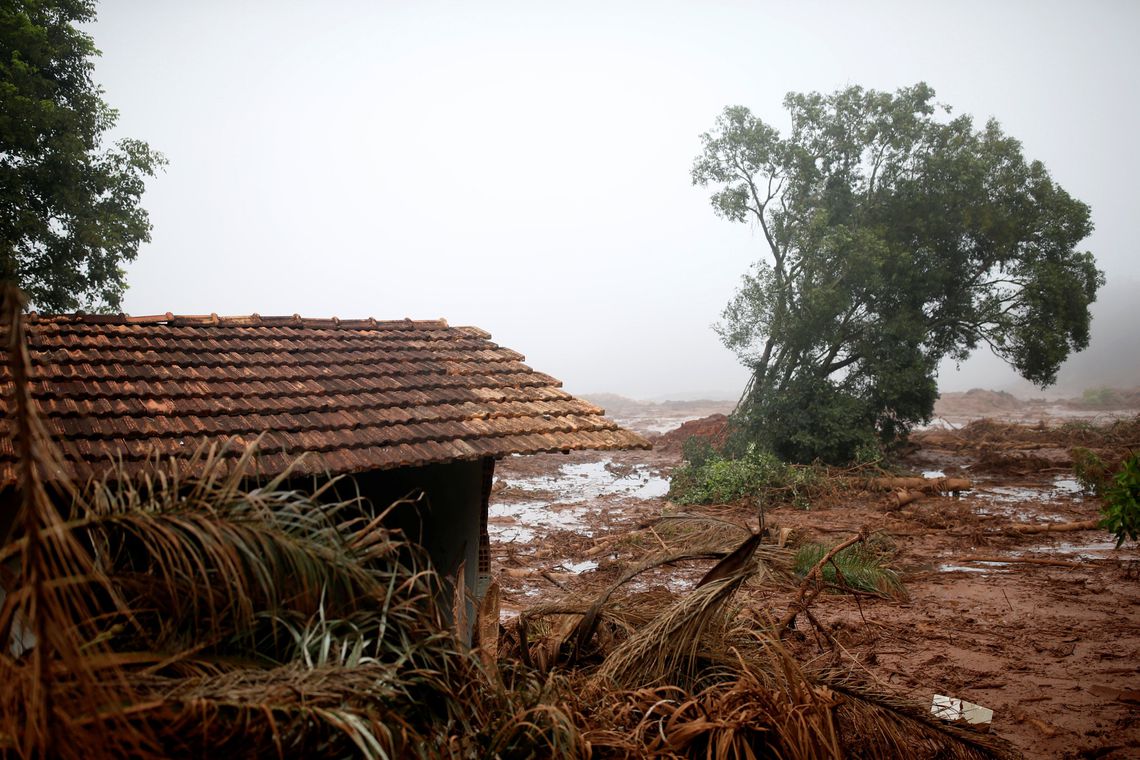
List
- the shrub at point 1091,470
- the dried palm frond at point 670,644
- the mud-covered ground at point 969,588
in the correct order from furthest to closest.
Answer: the shrub at point 1091,470 → the mud-covered ground at point 969,588 → the dried palm frond at point 670,644

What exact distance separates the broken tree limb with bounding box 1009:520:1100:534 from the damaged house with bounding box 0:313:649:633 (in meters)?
11.8

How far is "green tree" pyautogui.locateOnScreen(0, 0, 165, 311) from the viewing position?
15.3 metres

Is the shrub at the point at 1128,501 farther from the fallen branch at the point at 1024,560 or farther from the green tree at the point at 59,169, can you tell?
the green tree at the point at 59,169

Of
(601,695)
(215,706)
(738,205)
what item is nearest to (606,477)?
(738,205)

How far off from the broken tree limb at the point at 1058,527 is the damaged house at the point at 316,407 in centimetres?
1185

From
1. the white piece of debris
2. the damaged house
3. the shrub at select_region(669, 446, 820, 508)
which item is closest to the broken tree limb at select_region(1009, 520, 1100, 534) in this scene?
the shrub at select_region(669, 446, 820, 508)

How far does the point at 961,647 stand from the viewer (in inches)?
366

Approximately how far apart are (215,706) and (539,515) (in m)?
17.6

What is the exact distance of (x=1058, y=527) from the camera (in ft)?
51.2

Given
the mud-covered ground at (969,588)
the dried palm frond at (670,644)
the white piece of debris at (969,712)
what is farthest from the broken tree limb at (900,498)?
the dried palm frond at (670,644)

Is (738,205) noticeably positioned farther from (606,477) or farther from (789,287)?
(606,477)

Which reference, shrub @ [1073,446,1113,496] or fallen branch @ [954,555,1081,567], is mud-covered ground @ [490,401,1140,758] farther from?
shrub @ [1073,446,1113,496]

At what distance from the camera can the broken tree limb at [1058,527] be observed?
15.4 m

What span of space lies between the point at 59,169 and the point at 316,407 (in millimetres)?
13672
